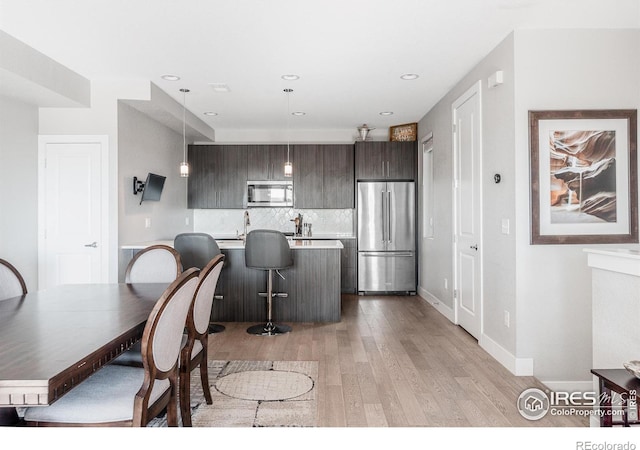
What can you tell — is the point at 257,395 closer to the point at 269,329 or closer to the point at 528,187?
the point at 269,329

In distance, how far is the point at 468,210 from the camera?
440cm

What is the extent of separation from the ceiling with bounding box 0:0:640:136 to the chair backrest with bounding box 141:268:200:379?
2.02m

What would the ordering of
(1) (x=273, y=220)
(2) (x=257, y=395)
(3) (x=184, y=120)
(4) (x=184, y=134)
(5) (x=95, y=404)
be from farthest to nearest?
1. (1) (x=273, y=220)
2. (4) (x=184, y=134)
3. (3) (x=184, y=120)
4. (2) (x=257, y=395)
5. (5) (x=95, y=404)

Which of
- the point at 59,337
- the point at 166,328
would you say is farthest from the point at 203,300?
the point at 59,337

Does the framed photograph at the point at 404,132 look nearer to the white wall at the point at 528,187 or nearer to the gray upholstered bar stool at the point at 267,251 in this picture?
the gray upholstered bar stool at the point at 267,251

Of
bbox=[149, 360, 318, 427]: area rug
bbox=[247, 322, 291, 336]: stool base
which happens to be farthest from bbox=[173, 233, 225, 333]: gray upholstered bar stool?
bbox=[149, 360, 318, 427]: area rug

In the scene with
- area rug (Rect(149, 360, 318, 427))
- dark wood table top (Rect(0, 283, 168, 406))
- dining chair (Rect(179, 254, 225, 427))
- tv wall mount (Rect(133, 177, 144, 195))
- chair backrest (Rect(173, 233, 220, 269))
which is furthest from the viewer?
tv wall mount (Rect(133, 177, 144, 195))

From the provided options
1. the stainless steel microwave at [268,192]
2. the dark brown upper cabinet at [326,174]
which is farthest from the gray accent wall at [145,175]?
the dark brown upper cabinet at [326,174]

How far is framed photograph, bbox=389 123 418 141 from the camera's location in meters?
6.77

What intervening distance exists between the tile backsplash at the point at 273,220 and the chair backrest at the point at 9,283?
467 cm

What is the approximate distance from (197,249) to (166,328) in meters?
2.73

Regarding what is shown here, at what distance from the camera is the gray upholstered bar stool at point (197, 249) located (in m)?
4.42

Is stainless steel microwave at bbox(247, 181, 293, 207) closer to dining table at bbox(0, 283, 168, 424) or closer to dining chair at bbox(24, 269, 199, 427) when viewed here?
dining table at bbox(0, 283, 168, 424)
